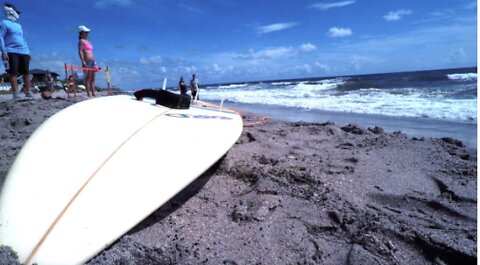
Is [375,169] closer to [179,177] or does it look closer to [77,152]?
[179,177]

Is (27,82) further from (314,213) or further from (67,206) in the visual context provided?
(314,213)

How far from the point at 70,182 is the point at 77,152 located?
24cm

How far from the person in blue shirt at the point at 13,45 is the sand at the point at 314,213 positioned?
2353 mm

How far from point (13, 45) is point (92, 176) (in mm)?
4784

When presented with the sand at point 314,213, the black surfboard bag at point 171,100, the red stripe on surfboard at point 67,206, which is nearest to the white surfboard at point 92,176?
the red stripe on surfboard at point 67,206

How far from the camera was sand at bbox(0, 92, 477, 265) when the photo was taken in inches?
61.2

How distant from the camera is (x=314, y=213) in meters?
1.96

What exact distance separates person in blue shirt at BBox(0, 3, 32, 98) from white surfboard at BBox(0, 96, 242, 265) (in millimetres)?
3748

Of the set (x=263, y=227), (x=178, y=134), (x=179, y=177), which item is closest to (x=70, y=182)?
(x=179, y=177)

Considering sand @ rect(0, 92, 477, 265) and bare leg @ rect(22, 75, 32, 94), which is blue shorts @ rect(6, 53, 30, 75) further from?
sand @ rect(0, 92, 477, 265)

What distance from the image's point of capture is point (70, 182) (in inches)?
59.3

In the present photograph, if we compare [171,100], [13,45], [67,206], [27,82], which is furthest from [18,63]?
[67,206]

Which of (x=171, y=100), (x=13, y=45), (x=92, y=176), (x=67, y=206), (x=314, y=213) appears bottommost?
(x=314, y=213)

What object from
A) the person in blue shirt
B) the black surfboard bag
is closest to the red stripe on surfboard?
the black surfboard bag
